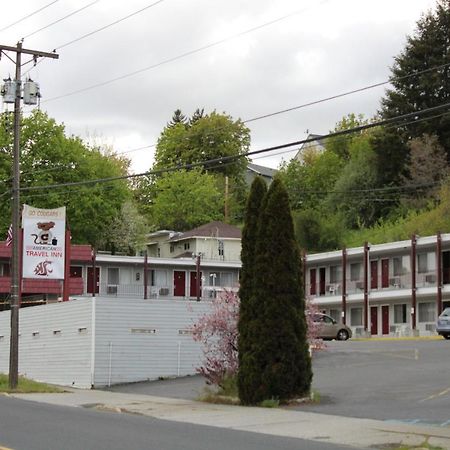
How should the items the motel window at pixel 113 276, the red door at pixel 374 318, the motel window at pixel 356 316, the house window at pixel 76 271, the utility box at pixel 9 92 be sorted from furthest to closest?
the motel window at pixel 113 276
the house window at pixel 76 271
the motel window at pixel 356 316
the red door at pixel 374 318
the utility box at pixel 9 92

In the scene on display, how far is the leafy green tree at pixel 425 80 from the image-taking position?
7606cm

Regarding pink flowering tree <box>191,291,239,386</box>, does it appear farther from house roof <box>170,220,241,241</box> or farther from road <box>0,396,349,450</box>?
house roof <box>170,220,241,241</box>

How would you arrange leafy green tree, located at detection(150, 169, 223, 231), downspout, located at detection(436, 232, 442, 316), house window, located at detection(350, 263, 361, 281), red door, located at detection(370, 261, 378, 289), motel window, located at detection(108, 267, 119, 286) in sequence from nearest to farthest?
downspout, located at detection(436, 232, 442, 316) → red door, located at detection(370, 261, 378, 289) → house window, located at detection(350, 263, 361, 281) → motel window, located at detection(108, 267, 119, 286) → leafy green tree, located at detection(150, 169, 223, 231)

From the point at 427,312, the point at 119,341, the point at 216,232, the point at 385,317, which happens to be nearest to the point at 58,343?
the point at 119,341

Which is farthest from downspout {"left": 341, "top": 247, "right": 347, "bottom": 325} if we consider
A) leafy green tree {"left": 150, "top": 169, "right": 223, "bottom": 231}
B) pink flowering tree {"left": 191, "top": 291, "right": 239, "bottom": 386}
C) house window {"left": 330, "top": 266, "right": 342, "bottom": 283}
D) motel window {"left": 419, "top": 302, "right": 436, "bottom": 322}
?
pink flowering tree {"left": 191, "top": 291, "right": 239, "bottom": 386}

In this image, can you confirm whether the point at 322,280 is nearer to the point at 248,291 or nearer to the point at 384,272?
the point at 384,272

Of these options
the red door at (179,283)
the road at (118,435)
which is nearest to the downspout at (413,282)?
the red door at (179,283)

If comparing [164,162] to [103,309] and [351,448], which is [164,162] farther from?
[351,448]

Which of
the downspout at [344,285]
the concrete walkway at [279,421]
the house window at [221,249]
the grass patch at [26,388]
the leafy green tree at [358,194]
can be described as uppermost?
the leafy green tree at [358,194]

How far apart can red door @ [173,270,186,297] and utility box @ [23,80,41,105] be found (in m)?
45.2

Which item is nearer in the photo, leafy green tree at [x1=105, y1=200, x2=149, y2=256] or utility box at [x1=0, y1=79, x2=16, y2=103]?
utility box at [x1=0, y1=79, x2=16, y2=103]

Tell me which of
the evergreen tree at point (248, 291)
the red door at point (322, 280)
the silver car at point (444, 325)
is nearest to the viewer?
the evergreen tree at point (248, 291)

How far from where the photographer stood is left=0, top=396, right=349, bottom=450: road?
551 inches

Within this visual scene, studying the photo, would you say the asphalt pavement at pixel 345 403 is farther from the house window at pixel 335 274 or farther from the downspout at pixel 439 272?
the house window at pixel 335 274
